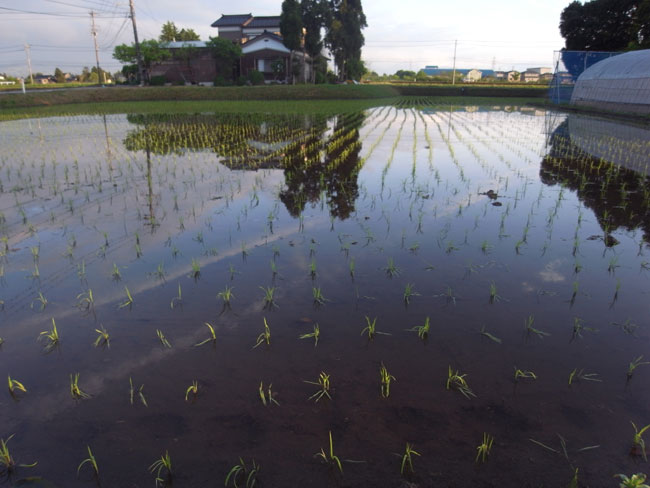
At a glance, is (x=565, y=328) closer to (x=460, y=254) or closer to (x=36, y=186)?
(x=460, y=254)

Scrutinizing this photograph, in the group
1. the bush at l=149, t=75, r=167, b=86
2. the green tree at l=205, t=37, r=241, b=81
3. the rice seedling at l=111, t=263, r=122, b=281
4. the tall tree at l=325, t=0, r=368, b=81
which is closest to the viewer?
Answer: the rice seedling at l=111, t=263, r=122, b=281

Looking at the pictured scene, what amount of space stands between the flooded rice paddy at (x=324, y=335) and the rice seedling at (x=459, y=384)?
0.04 ft

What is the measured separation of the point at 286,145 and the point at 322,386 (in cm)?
960

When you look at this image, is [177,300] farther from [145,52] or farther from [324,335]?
[145,52]

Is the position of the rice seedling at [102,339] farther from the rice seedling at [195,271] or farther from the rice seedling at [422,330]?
the rice seedling at [422,330]

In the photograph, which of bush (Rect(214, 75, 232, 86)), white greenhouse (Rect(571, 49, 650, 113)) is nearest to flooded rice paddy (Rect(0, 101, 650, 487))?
white greenhouse (Rect(571, 49, 650, 113))

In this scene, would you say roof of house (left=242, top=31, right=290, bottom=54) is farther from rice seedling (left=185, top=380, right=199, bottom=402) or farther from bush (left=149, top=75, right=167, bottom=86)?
rice seedling (left=185, top=380, right=199, bottom=402)

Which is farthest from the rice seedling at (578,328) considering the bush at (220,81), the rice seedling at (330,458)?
the bush at (220,81)

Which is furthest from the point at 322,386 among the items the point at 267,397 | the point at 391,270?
the point at 391,270

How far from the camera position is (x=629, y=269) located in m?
3.89

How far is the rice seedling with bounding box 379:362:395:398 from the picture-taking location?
7.65 ft

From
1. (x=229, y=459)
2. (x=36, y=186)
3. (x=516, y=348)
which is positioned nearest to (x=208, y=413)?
(x=229, y=459)

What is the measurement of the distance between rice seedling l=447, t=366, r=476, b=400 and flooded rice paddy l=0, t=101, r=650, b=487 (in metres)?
0.01

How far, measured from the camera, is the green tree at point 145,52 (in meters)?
36.2
